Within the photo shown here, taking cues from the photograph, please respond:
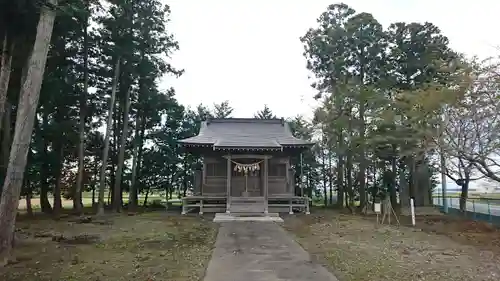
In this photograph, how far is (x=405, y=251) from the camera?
790 cm

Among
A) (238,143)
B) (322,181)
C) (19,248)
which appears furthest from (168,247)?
(322,181)

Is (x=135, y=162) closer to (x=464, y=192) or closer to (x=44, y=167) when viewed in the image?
(x=44, y=167)

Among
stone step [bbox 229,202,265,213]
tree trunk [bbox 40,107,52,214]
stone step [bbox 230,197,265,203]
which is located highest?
tree trunk [bbox 40,107,52,214]

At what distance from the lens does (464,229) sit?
40.8ft

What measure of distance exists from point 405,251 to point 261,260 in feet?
11.4

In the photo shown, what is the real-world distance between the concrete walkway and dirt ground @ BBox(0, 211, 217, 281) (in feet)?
1.07

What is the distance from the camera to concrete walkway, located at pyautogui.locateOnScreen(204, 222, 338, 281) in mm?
5391

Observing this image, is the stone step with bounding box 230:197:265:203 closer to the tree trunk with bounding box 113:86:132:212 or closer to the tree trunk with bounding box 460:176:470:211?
the tree trunk with bounding box 113:86:132:212

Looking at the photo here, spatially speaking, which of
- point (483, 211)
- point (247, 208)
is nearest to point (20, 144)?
point (247, 208)

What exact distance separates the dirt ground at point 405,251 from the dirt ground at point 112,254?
2.59m

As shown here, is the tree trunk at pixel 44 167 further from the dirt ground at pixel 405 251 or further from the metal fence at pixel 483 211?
the metal fence at pixel 483 211

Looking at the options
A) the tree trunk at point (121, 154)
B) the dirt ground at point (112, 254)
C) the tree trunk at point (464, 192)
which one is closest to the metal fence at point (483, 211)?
the tree trunk at point (464, 192)

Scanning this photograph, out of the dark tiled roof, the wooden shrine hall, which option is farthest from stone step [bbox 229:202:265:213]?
the dark tiled roof

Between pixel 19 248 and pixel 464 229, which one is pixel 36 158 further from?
pixel 464 229
